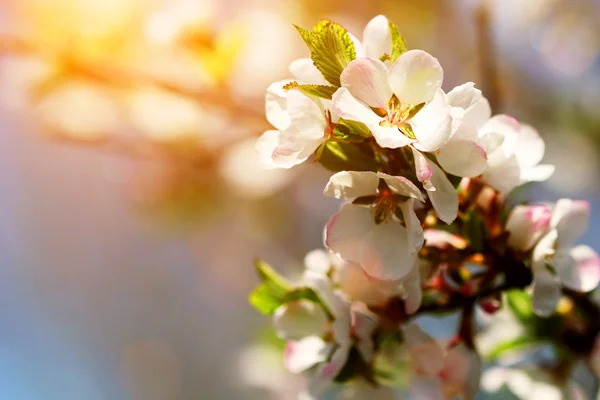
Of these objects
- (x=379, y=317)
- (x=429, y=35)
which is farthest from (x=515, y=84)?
(x=379, y=317)

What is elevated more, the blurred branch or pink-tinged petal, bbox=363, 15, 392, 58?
pink-tinged petal, bbox=363, 15, 392, 58

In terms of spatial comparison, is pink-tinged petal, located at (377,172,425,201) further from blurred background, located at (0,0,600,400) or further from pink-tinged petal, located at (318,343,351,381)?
blurred background, located at (0,0,600,400)

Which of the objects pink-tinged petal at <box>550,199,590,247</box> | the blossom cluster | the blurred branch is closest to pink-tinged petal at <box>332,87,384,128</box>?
the blossom cluster

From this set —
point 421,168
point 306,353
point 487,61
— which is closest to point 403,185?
point 421,168

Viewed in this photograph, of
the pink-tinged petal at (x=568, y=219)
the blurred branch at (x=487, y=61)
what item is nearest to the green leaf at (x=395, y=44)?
the pink-tinged petal at (x=568, y=219)

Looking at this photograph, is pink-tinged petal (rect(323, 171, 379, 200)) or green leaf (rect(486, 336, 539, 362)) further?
green leaf (rect(486, 336, 539, 362))

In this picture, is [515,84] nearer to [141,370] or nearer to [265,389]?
[265,389]
